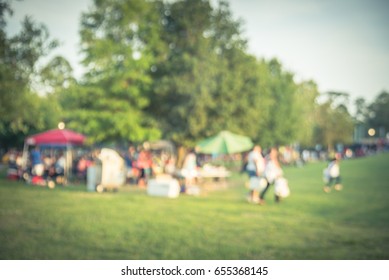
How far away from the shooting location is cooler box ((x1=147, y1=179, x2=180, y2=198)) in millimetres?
12375

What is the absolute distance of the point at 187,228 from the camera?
729 cm

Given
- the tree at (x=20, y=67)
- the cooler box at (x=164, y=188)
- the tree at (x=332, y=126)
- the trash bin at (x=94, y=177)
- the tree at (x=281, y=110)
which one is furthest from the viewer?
the tree at (x=332, y=126)

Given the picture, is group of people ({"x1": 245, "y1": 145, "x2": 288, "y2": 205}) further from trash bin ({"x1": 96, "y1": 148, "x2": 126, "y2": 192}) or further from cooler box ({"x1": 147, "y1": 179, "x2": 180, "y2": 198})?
trash bin ({"x1": 96, "y1": 148, "x2": 126, "y2": 192})

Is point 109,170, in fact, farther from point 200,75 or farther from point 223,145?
point 200,75

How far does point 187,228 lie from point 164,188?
527 cm

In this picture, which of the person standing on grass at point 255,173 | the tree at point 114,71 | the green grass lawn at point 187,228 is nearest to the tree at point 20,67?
the green grass lawn at point 187,228

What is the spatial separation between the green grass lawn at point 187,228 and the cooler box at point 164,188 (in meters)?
0.80

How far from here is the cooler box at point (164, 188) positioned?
12.4 meters

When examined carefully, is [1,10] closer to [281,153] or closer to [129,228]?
[129,228]

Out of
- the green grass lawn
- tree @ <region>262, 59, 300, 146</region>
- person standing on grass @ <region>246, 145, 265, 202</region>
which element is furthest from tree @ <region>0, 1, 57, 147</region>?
tree @ <region>262, 59, 300, 146</region>

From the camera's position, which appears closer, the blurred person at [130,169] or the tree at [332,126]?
the blurred person at [130,169]

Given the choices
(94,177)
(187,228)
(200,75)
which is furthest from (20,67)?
(200,75)

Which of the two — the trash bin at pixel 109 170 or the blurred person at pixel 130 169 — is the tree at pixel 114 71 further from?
the trash bin at pixel 109 170
